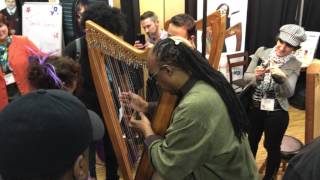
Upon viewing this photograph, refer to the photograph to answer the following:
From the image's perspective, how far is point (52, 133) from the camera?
78 centimetres

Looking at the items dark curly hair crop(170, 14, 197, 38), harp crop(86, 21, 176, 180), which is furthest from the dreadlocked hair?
dark curly hair crop(170, 14, 197, 38)

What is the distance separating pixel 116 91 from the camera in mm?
1835

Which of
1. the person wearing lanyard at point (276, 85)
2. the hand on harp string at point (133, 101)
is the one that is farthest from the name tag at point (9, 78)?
the person wearing lanyard at point (276, 85)

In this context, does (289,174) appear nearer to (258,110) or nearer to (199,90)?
(199,90)

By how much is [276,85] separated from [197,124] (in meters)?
1.30

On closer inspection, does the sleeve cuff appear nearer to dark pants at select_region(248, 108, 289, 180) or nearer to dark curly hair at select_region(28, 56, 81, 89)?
dark curly hair at select_region(28, 56, 81, 89)

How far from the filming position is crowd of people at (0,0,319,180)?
2.58 feet

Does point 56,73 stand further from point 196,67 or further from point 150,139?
point 196,67

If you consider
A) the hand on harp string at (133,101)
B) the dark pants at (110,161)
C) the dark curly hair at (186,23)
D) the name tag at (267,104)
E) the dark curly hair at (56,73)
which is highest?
the dark curly hair at (186,23)

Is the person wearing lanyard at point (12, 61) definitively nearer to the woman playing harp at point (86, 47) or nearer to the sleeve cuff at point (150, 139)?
the woman playing harp at point (86, 47)

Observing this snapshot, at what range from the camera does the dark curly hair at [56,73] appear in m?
1.51

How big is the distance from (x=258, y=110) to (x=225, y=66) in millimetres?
2129

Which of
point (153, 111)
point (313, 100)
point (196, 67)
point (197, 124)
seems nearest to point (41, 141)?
point (197, 124)

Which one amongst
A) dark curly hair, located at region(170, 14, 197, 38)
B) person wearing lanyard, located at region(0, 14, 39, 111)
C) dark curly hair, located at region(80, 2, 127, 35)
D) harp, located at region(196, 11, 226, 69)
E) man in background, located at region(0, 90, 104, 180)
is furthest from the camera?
person wearing lanyard, located at region(0, 14, 39, 111)
